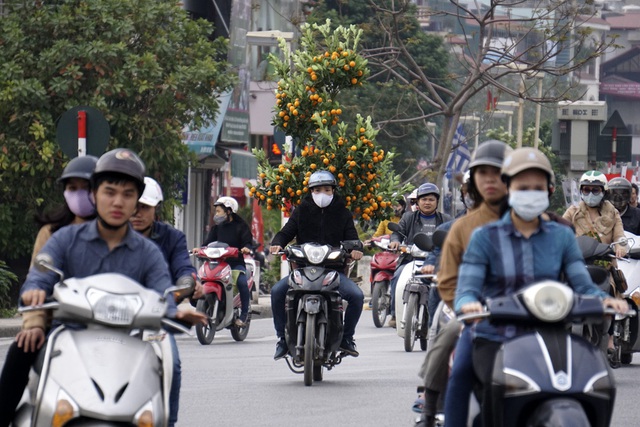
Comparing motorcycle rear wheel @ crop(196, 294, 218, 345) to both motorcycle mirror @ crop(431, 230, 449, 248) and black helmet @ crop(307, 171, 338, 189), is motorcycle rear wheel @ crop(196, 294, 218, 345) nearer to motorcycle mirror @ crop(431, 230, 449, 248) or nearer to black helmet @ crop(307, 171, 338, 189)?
black helmet @ crop(307, 171, 338, 189)

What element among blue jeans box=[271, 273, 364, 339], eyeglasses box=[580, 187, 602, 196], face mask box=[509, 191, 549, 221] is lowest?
blue jeans box=[271, 273, 364, 339]

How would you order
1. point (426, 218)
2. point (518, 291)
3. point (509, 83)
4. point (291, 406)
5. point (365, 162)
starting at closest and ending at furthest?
point (518, 291) → point (291, 406) → point (426, 218) → point (365, 162) → point (509, 83)

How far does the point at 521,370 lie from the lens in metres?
6.40

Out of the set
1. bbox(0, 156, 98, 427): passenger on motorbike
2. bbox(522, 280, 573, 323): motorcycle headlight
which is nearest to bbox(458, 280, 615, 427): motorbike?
bbox(522, 280, 573, 323): motorcycle headlight

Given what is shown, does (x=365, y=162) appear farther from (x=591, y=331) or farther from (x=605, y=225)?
(x=591, y=331)

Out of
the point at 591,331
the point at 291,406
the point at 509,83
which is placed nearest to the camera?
the point at 291,406

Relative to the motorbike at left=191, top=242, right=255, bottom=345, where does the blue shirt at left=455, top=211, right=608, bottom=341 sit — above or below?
above

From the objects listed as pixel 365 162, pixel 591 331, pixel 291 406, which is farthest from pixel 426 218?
pixel 291 406

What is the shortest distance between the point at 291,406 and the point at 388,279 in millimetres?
12809

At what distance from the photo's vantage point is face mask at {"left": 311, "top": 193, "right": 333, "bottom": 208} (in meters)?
14.1

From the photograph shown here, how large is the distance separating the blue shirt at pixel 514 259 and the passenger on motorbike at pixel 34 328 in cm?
183

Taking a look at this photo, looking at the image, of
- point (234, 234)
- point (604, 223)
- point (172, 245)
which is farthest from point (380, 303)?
point (172, 245)

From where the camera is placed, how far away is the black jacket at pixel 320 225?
14.1 meters

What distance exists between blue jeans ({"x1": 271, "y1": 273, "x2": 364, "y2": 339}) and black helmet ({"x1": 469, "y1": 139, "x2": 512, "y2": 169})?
610cm
